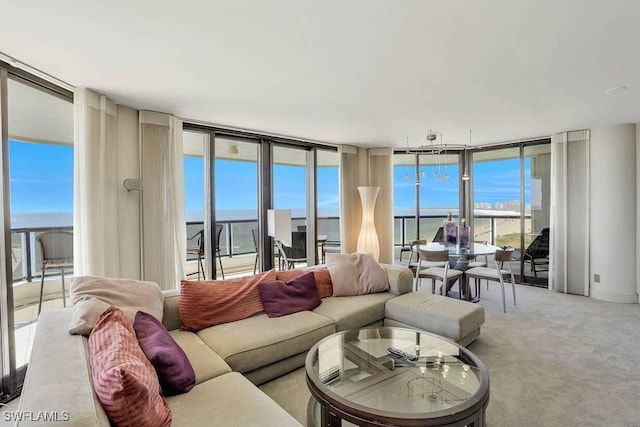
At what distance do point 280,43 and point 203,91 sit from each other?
4.00 feet

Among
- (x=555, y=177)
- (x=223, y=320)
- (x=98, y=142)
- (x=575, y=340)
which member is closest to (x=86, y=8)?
(x=98, y=142)

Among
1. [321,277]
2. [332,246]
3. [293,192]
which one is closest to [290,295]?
[321,277]

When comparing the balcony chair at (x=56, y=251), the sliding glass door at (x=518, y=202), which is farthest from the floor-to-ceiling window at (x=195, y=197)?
the sliding glass door at (x=518, y=202)

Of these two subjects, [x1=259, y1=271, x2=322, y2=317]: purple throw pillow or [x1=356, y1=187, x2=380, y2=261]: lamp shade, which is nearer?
[x1=259, y1=271, x2=322, y2=317]: purple throw pillow

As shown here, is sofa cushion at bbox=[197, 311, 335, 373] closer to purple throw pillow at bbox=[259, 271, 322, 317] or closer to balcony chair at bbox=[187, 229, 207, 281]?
purple throw pillow at bbox=[259, 271, 322, 317]

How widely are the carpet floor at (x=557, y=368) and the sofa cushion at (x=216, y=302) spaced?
619 millimetres

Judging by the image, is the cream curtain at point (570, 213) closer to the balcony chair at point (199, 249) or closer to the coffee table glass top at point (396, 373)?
the coffee table glass top at point (396, 373)

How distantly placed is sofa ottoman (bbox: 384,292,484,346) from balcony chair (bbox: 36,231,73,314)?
300 centimetres

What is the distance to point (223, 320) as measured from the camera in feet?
8.49

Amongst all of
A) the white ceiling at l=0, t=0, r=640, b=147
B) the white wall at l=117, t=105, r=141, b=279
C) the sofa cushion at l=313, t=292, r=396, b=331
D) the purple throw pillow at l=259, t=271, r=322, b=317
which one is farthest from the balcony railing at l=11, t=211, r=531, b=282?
the sofa cushion at l=313, t=292, r=396, b=331

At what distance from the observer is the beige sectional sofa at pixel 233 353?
1.14 m

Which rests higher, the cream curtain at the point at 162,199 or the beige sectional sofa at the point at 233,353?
the cream curtain at the point at 162,199

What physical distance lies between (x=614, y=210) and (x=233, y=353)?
5.18m

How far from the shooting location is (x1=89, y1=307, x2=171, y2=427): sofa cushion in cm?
109
